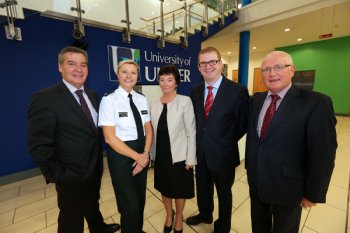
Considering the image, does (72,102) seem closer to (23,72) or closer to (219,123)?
(219,123)

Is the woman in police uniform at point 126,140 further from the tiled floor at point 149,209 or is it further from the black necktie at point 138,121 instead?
the tiled floor at point 149,209

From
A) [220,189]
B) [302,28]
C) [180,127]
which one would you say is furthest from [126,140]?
[302,28]

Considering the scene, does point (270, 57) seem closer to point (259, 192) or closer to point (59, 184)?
point (259, 192)

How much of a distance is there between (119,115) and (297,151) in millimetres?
1306

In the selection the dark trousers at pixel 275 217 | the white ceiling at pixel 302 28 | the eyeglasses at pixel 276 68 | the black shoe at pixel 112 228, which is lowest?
the black shoe at pixel 112 228

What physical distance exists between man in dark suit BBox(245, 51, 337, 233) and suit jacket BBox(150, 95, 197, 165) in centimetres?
51

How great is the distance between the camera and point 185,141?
1.68 metres

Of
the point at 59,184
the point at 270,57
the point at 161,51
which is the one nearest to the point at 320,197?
the point at 270,57

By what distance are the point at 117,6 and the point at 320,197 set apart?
21.0ft

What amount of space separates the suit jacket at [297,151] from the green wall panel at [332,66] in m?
10.0

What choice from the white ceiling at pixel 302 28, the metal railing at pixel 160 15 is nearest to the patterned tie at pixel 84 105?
the metal railing at pixel 160 15

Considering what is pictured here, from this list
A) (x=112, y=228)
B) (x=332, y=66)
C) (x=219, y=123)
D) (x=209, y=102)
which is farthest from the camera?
(x=332, y=66)

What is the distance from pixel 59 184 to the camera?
131 cm

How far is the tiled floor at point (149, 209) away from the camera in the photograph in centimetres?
198
